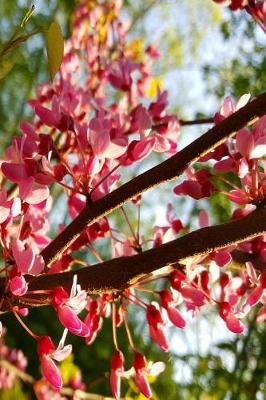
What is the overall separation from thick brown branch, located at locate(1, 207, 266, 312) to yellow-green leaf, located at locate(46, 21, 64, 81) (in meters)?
0.16

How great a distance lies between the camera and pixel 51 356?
517 millimetres

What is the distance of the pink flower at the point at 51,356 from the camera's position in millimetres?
502

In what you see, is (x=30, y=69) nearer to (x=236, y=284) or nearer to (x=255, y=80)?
(x=255, y=80)

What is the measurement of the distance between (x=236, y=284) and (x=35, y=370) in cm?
246

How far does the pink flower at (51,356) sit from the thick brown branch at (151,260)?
0.14 ft

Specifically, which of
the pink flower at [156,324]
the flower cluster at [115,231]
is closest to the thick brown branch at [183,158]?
the flower cluster at [115,231]

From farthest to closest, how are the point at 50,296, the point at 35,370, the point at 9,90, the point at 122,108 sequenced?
the point at 9,90 < the point at 35,370 < the point at 122,108 < the point at 50,296

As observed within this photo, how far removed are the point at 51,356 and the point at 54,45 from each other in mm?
251

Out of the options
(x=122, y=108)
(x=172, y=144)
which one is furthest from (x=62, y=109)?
(x=122, y=108)

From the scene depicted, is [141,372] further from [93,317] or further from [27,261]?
[27,261]

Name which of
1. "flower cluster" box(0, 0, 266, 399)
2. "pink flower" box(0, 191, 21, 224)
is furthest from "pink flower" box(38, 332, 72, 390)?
"pink flower" box(0, 191, 21, 224)

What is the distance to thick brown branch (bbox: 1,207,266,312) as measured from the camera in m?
0.46

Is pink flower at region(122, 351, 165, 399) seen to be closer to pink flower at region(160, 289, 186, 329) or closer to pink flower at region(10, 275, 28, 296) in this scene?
pink flower at region(160, 289, 186, 329)

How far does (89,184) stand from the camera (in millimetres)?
533
